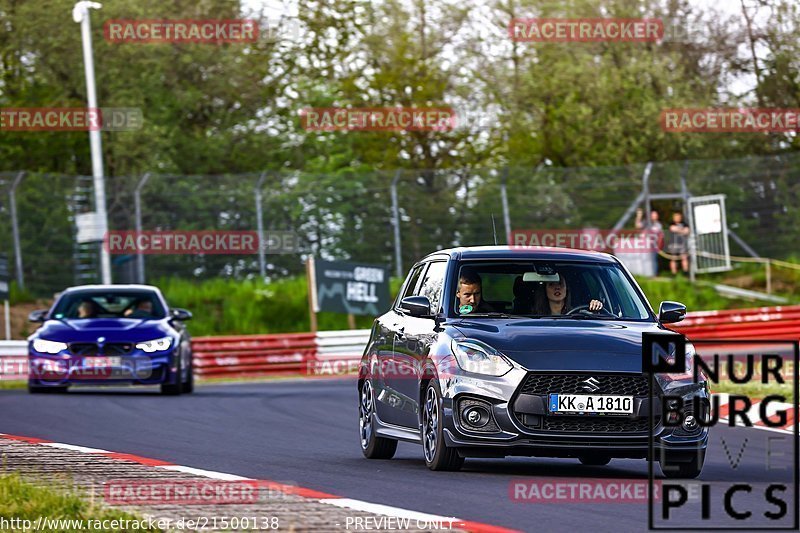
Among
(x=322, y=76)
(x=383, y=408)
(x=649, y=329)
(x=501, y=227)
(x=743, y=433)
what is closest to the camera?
(x=649, y=329)

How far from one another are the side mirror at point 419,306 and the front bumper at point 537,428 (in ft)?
3.43

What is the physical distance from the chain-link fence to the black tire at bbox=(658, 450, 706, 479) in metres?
23.2

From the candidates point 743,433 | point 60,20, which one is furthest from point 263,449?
point 60,20

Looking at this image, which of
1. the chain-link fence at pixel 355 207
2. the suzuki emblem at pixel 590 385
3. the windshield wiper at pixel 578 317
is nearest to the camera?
the suzuki emblem at pixel 590 385

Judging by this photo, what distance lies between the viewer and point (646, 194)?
3616 centimetres

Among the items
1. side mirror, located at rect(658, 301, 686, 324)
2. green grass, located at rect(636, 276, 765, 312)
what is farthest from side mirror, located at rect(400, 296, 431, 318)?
green grass, located at rect(636, 276, 765, 312)

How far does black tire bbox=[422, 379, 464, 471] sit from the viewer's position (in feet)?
36.1

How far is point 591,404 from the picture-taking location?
417 inches

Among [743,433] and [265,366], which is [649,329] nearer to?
[743,433]

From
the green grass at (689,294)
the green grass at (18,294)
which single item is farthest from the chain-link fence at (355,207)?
the green grass at (689,294)

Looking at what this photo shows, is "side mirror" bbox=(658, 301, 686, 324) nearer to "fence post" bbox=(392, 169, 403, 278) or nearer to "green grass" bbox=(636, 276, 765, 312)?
"fence post" bbox=(392, 169, 403, 278)

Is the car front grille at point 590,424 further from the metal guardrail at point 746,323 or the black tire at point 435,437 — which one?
the metal guardrail at point 746,323

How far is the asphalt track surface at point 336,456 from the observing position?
30.2 ft

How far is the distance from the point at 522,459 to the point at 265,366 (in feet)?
65.2
